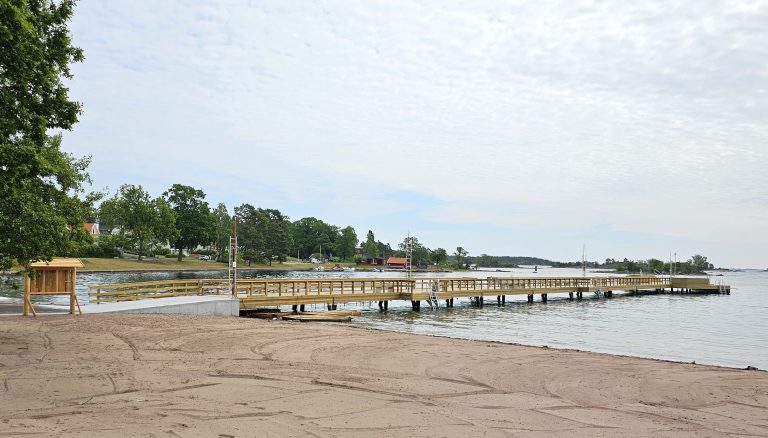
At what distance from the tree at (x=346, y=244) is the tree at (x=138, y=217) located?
84.0m

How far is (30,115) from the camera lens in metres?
12.6

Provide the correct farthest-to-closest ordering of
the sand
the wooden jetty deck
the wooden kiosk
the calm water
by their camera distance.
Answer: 1. the wooden jetty deck
2. the calm water
3. the wooden kiosk
4. the sand

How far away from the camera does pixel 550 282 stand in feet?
195

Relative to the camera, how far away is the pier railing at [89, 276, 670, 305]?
2973cm

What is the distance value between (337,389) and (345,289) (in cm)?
3399

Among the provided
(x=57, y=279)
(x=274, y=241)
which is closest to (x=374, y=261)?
(x=274, y=241)

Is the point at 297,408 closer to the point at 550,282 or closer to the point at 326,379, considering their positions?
the point at 326,379

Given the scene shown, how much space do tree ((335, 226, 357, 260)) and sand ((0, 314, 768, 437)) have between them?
169853mm

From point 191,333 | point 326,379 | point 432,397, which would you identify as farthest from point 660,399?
point 191,333

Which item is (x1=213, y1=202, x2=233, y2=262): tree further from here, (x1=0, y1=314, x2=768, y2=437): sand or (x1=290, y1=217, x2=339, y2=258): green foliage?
(x1=0, y1=314, x2=768, y2=437): sand

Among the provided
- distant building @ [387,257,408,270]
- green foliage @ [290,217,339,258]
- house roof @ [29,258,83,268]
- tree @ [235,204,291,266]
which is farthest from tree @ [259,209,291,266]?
house roof @ [29,258,83,268]

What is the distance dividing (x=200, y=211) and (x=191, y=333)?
11061cm

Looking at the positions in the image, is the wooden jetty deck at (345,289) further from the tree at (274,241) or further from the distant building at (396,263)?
the distant building at (396,263)

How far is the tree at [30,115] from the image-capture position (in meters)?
12.0
